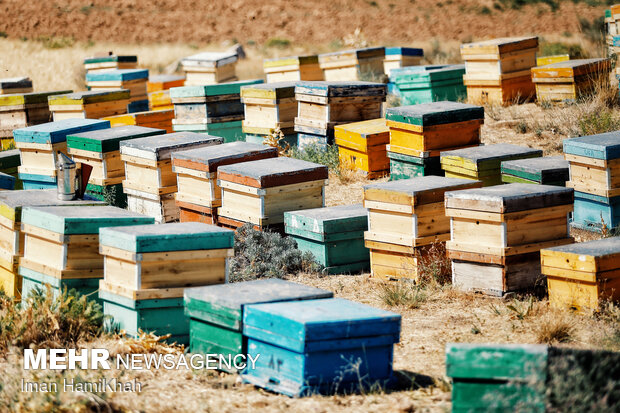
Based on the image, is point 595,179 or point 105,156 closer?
point 595,179

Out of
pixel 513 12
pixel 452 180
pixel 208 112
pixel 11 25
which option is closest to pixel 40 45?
pixel 11 25

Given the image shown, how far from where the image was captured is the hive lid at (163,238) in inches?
292

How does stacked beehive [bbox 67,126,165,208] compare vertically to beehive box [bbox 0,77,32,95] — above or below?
below

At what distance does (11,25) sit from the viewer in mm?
53188

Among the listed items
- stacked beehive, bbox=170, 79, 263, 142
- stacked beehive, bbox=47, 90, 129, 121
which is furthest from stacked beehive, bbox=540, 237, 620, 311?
stacked beehive, bbox=47, 90, 129, 121

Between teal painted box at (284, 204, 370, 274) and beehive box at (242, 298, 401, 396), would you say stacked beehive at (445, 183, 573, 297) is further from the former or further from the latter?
beehive box at (242, 298, 401, 396)

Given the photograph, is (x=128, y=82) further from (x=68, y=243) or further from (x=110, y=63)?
(x=68, y=243)

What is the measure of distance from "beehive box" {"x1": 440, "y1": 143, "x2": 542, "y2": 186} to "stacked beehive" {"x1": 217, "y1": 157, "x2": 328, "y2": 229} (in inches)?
74.1

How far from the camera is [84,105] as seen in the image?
1622 cm

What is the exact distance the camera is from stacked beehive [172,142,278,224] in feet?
36.8

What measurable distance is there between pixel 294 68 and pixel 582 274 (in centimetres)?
1262

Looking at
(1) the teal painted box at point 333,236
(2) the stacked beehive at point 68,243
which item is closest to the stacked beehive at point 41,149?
(1) the teal painted box at point 333,236

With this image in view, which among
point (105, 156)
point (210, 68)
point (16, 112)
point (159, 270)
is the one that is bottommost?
point (159, 270)

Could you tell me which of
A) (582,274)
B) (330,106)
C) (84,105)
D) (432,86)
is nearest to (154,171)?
(330,106)
